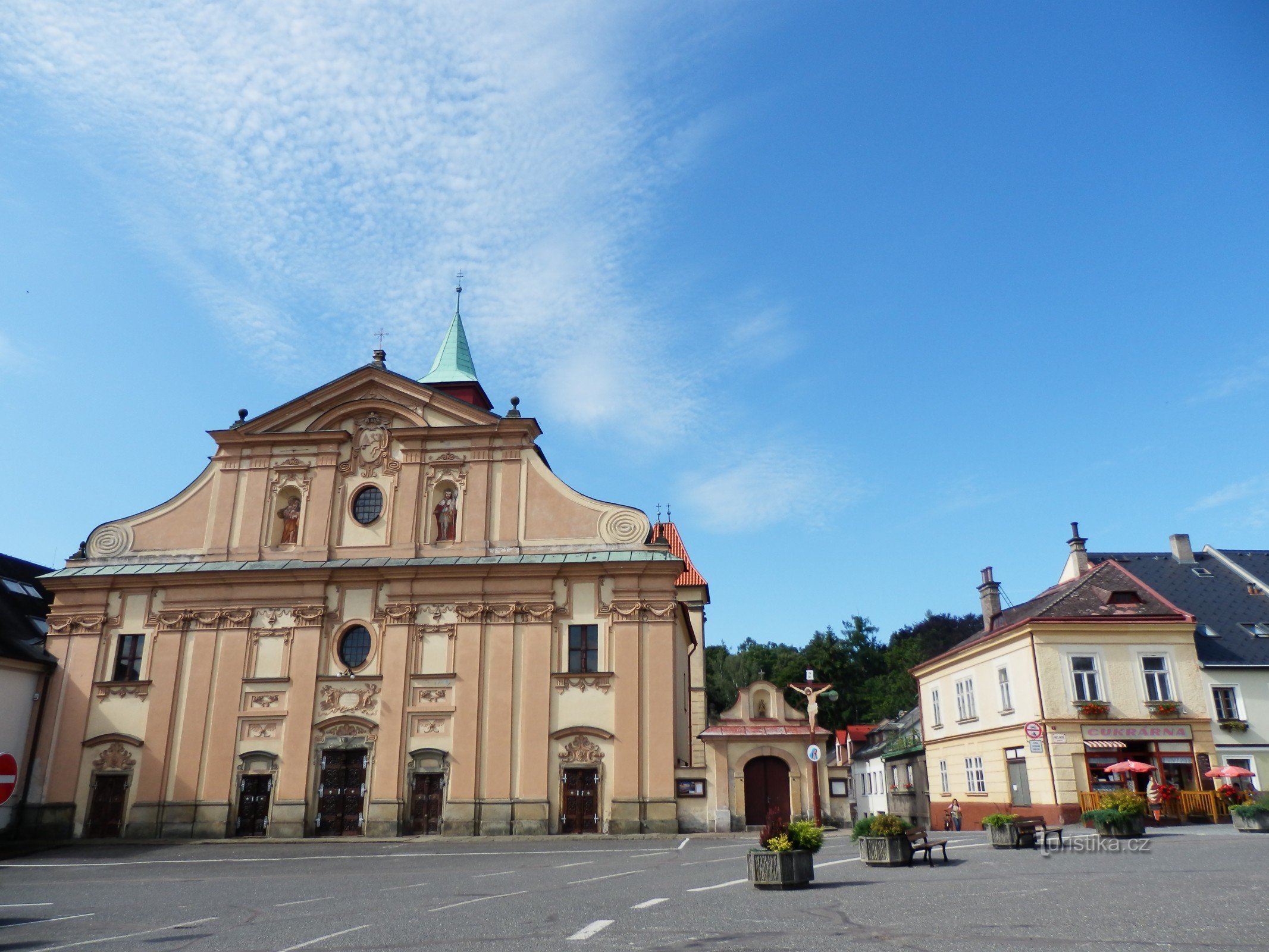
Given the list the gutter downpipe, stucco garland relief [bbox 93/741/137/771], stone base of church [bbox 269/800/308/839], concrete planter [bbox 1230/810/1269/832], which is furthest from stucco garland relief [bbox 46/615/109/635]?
concrete planter [bbox 1230/810/1269/832]

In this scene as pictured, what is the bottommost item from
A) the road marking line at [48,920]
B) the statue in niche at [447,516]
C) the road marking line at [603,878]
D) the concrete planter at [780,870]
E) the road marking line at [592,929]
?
the road marking line at [48,920]

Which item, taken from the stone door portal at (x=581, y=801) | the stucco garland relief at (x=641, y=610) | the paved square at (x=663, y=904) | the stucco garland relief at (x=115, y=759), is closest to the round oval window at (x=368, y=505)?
the stucco garland relief at (x=641, y=610)

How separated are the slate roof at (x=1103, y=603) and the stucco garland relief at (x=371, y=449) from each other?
71.7 feet

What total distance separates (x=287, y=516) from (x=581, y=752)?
13.5m

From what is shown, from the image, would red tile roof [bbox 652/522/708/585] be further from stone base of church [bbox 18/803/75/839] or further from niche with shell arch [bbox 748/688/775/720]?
stone base of church [bbox 18/803/75/839]

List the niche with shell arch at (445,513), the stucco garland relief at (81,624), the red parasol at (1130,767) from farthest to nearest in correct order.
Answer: the niche with shell arch at (445,513)
the stucco garland relief at (81,624)
the red parasol at (1130,767)

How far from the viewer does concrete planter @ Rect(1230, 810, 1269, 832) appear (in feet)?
66.6

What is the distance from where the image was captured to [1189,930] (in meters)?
8.67

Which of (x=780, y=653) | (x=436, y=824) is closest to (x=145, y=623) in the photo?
(x=436, y=824)

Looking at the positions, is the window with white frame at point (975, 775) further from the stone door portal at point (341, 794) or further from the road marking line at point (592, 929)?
the road marking line at point (592, 929)

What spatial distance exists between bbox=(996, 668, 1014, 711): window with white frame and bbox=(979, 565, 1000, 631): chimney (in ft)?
16.9

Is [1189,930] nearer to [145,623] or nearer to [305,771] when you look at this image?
[305,771]

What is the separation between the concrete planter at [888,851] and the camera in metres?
16.0

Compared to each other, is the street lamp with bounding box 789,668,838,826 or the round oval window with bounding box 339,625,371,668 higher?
the round oval window with bounding box 339,625,371,668
